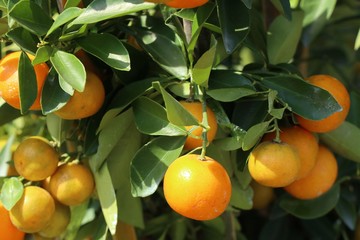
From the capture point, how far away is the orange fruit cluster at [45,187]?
2.62 feet

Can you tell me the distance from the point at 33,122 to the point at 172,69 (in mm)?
482

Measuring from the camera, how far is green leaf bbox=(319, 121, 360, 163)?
2.97 ft

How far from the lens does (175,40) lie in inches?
32.9

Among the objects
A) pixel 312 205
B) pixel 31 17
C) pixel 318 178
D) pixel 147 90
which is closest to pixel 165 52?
pixel 147 90

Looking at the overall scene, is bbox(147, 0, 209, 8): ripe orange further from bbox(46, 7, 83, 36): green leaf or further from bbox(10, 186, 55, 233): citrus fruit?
bbox(10, 186, 55, 233): citrus fruit

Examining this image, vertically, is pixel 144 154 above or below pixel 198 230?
above

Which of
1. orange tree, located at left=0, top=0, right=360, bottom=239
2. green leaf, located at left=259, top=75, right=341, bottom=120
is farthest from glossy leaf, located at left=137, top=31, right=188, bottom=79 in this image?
green leaf, located at left=259, top=75, right=341, bottom=120

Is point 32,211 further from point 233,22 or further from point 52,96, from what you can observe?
point 233,22

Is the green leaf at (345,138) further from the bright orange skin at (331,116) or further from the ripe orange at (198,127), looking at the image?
the ripe orange at (198,127)

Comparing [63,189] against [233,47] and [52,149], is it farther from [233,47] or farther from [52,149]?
[233,47]

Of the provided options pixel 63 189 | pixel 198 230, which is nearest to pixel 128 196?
pixel 63 189

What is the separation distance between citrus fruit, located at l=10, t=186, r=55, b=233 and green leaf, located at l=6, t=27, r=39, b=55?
19 centimetres

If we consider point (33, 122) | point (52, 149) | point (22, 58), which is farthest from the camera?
point (33, 122)

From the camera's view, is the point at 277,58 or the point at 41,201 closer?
the point at 41,201
